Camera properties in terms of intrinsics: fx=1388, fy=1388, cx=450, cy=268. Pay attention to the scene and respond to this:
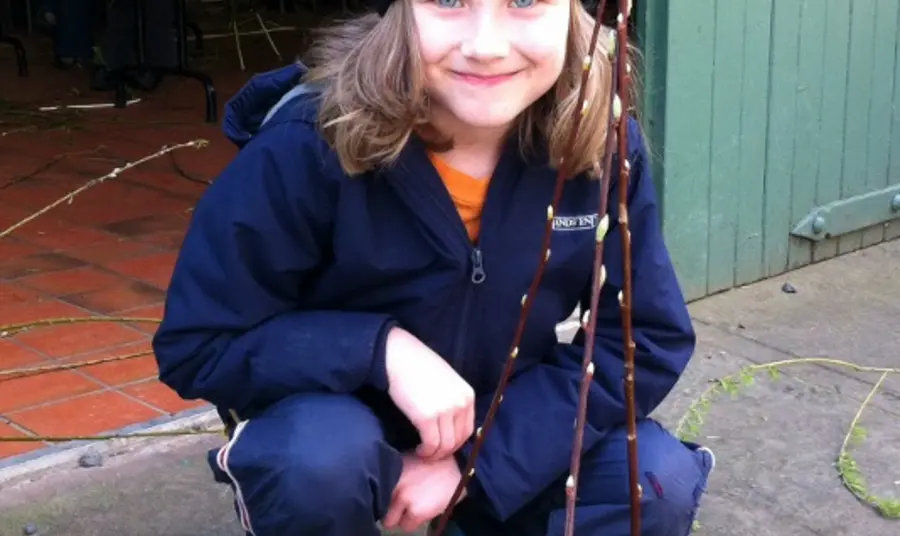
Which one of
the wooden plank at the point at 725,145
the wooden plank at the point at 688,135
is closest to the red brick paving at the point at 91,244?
the wooden plank at the point at 688,135

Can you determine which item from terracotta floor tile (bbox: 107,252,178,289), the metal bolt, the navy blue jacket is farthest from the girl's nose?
the metal bolt

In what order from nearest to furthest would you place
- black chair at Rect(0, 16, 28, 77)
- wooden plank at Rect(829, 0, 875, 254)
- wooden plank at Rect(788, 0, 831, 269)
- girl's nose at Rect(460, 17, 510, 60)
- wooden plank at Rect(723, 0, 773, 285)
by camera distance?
girl's nose at Rect(460, 17, 510, 60)
wooden plank at Rect(723, 0, 773, 285)
wooden plank at Rect(788, 0, 831, 269)
wooden plank at Rect(829, 0, 875, 254)
black chair at Rect(0, 16, 28, 77)

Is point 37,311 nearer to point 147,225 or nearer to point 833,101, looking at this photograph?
point 147,225

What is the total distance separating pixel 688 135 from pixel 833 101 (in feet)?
2.06

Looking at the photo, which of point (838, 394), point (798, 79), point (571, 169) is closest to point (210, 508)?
point (571, 169)

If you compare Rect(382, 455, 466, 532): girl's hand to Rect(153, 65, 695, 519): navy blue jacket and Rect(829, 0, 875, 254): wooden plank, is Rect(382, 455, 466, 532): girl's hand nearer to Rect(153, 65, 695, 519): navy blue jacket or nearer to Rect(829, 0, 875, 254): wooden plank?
Rect(153, 65, 695, 519): navy blue jacket

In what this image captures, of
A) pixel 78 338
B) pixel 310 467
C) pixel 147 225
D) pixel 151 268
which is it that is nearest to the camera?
pixel 310 467

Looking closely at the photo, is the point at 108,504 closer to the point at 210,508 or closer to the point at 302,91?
the point at 210,508

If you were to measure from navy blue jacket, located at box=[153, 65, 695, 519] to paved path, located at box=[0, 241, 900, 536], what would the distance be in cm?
67

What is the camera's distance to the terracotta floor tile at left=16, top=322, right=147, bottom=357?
338cm

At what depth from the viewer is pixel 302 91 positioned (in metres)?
2.03

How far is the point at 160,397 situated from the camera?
3.09 metres

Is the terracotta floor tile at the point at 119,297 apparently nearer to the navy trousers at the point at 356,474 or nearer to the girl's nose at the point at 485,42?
the navy trousers at the point at 356,474

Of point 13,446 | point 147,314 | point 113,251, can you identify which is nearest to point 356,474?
point 13,446
